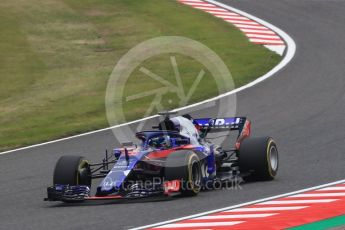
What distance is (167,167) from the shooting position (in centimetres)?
1349

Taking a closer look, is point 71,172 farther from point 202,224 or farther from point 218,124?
point 202,224

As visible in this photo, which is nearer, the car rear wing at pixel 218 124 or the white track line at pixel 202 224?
the white track line at pixel 202 224

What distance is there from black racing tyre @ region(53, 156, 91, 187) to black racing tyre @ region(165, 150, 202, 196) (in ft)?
4.52

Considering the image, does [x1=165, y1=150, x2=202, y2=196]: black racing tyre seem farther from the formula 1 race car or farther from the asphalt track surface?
the asphalt track surface

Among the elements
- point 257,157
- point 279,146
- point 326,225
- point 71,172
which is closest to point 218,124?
point 257,157

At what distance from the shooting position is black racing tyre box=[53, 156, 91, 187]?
1395 cm

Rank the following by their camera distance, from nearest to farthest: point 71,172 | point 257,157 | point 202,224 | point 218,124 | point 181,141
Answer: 1. point 202,224
2. point 71,172
3. point 181,141
4. point 257,157
5. point 218,124

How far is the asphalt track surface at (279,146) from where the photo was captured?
495 inches

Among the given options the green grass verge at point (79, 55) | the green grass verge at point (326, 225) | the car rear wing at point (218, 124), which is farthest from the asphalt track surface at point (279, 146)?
the green grass verge at point (326, 225)

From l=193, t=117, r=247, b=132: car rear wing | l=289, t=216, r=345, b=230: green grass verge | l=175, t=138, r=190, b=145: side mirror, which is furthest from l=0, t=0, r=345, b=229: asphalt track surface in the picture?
l=289, t=216, r=345, b=230: green grass verge

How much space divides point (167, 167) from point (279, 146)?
513 centimetres

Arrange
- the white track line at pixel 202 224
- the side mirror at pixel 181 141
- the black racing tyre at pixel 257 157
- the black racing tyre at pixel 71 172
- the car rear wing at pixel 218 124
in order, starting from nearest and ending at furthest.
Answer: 1. the white track line at pixel 202 224
2. the black racing tyre at pixel 71 172
3. the side mirror at pixel 181 141
4. the black racing tyre at pixel 257 157
5. the car rear wing at pixel 218 124

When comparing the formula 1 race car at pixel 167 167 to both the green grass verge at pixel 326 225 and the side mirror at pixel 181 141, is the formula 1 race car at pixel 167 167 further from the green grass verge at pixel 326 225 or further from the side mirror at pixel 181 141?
the green grass verge at pixel 326 225

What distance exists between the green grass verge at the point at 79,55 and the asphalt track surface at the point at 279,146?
4.20 feet
